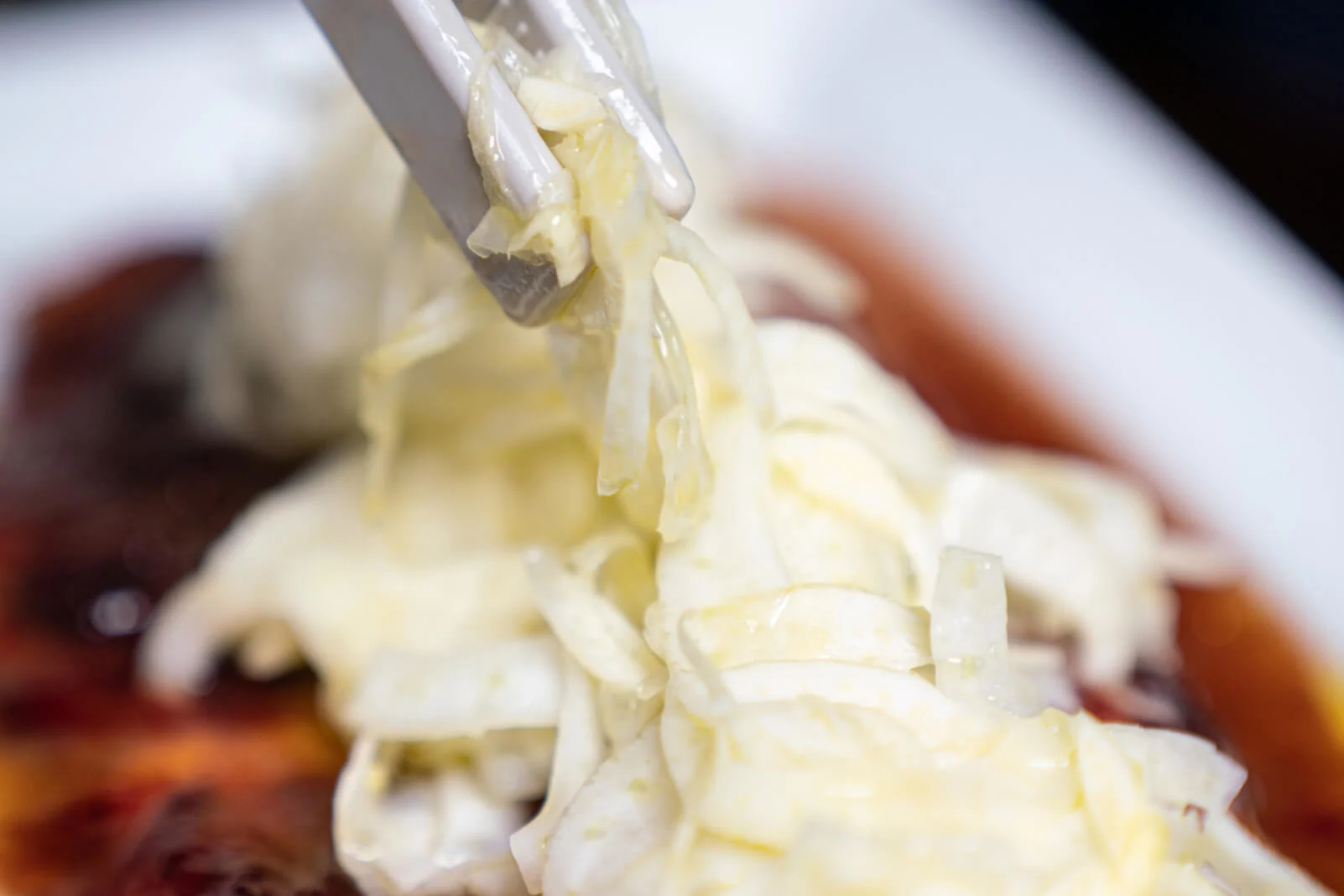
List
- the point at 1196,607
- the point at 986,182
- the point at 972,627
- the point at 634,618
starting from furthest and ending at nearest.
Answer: the point at 986,182
the point at 1196,607
the point at 634,618
the point at 972,627

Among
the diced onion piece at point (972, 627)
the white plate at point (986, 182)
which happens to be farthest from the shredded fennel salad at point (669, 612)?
the white plate at point (986, 182)

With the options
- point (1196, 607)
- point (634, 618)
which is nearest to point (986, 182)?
point (1196, 607)

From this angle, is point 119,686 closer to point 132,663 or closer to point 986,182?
point 132,663

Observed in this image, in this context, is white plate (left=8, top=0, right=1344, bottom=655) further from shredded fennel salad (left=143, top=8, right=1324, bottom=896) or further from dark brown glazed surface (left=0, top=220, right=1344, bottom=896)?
shredded fennel salad (left=143, top=8, right=1324, bottom=896)

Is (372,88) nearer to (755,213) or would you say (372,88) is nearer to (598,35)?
(598,35)

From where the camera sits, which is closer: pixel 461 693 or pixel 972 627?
pixel 972 627

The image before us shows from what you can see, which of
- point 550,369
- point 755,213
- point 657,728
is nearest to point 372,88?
point 550,369

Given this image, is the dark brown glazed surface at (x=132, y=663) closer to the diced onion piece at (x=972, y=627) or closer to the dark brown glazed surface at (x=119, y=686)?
the dark brown glazed surface at (x=119, y=686)
